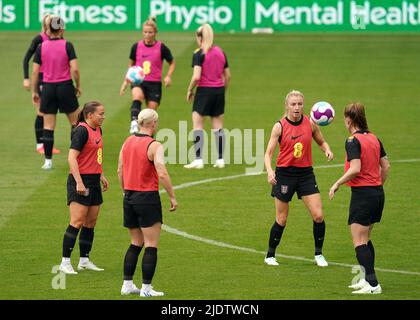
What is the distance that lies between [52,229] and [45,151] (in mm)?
4851

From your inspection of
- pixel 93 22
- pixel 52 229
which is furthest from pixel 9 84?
pixel 52 229

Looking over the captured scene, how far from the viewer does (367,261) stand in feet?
46.9

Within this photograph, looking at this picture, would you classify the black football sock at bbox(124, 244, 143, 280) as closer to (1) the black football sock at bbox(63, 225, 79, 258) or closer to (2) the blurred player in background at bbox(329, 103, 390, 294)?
(1) the black football sock at bbox(63, 225, 79, 258)

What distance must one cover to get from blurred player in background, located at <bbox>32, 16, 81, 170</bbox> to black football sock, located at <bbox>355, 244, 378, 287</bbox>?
31.2 feet

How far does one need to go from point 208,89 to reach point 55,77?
2996mm

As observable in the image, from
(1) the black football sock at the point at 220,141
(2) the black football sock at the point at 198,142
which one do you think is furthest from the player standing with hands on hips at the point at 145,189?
(1) the black football sock at the point at 220,141

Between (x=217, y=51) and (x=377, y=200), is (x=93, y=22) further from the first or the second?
(x=377, y=200)

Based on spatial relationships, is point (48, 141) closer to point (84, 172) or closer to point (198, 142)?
point (198, 142)

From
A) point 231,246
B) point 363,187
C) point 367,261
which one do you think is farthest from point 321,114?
point 367,261

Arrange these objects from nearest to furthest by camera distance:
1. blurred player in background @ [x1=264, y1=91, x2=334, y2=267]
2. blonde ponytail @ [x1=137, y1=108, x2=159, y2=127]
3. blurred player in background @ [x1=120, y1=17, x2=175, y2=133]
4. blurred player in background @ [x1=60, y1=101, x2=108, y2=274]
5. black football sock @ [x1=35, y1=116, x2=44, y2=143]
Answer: blonde ponytail @ [x1=137, y1=108, x2=159, y2=127], blurred player in background @ [x1=60, y1=101, x2=108, y2=274], blurred player in background @ [x1=264, y1=91, x2=334, y2=267], black football sock @ [x1=35, y1=116, x2=44, y2=143], blurred player in background @ [x1=120, y1=17, x2=175, y2=133]

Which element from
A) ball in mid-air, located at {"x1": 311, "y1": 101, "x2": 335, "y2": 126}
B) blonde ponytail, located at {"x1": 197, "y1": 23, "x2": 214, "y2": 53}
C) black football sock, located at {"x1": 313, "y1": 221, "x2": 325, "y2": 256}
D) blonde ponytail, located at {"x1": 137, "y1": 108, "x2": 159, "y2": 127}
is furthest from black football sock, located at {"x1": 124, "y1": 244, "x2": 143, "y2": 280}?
blonde ponytail, located at {"x1": 197, "y1": 23, "x2": 214, "y2": 53}

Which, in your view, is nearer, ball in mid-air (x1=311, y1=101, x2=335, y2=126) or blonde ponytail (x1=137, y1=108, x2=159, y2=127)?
blonde ponytail (x1=137, y1=108, x2=159, y2=127)

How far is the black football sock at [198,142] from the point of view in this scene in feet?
77.3

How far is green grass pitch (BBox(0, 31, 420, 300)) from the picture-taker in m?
15.2
